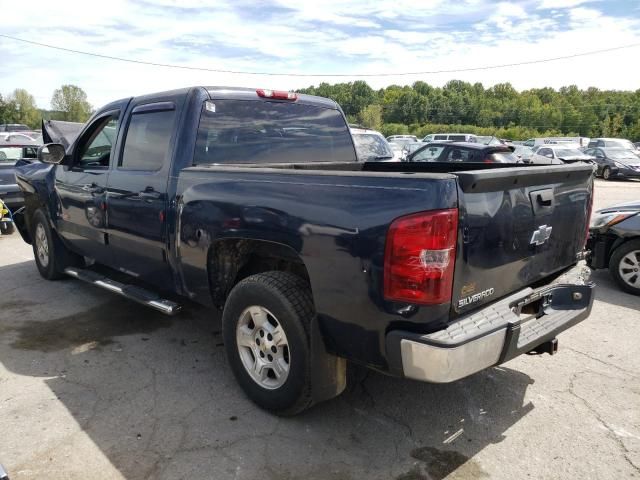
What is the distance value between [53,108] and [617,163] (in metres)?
103

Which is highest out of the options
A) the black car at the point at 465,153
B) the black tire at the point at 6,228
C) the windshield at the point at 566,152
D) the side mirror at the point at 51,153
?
the side mirror at the point at 51,153

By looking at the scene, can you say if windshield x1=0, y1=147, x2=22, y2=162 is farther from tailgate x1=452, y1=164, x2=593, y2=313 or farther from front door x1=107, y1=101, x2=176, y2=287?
tailgate x1=452, y1=164, x2=593, y2=313

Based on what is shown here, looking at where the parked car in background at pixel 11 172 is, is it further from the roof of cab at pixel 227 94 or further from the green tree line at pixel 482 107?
the green tree line at pixel 482 107

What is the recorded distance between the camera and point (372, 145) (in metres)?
12.1

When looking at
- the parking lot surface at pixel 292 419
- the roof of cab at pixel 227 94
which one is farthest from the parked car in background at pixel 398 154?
the parking lot surface at pixel 292 419

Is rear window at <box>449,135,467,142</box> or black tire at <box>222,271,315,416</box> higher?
black tire at <box>222,271,315,416</box>

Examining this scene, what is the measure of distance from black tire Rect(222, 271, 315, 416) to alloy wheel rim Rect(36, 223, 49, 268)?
12.1ft

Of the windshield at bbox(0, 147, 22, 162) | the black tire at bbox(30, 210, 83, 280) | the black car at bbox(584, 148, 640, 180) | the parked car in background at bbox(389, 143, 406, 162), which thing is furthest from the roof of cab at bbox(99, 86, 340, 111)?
the black car at bbox(584, 148, 640, 180)

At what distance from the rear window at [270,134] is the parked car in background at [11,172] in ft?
22.4

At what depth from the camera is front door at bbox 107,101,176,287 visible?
3914 mm

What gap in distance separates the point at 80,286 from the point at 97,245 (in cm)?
145

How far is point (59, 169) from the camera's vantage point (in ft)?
17.7

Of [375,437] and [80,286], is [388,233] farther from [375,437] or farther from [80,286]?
[80,286]

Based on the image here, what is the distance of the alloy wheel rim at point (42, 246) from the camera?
6040 millimetres
